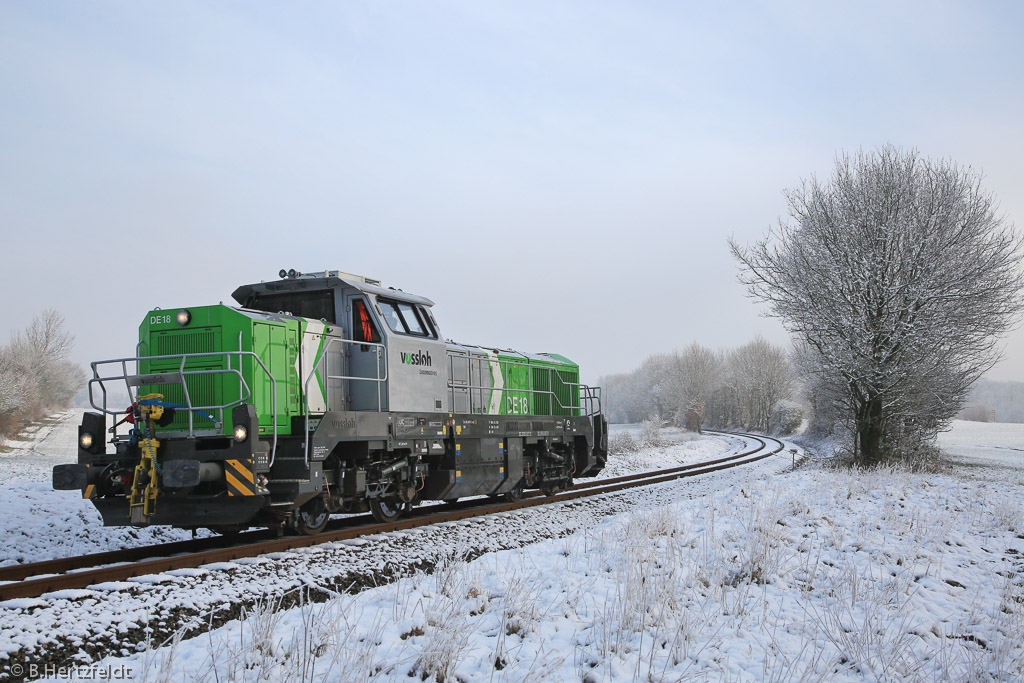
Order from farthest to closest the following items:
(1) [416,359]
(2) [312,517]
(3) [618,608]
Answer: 1. (1) [416,359]
2. (2) [312,517]
3. (3) [618,608]

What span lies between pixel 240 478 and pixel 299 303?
10.0 feet

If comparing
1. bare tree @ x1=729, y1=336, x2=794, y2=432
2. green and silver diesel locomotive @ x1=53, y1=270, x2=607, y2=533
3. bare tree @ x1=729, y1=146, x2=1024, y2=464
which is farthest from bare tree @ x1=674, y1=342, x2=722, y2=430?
green and silver diesel locomotive @ x1=53, y1=270, x2=607, y2=533

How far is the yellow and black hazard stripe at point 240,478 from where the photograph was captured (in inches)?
290

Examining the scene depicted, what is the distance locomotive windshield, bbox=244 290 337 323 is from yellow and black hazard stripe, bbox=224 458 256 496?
8.85 ft

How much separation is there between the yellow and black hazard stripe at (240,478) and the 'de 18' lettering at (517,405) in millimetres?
6072

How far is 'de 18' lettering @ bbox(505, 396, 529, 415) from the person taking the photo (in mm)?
13000

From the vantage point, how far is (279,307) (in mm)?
9805

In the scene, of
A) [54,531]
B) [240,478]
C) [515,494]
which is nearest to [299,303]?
[240,478]

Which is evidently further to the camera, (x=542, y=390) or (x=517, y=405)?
(x=542, y=390)

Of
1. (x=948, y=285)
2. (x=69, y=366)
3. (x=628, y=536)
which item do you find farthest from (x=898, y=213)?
(x=69, y=366)

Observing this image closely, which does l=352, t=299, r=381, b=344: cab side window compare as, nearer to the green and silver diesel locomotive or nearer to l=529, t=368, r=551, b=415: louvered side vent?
the green and silver diesel locomotive

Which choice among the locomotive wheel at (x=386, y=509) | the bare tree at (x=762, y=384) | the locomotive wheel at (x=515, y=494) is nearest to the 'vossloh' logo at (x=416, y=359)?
the locomotive wheel at (x=386, y=509)

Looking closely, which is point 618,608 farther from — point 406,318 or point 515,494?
point 515,494

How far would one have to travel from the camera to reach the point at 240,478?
7.39 metres
